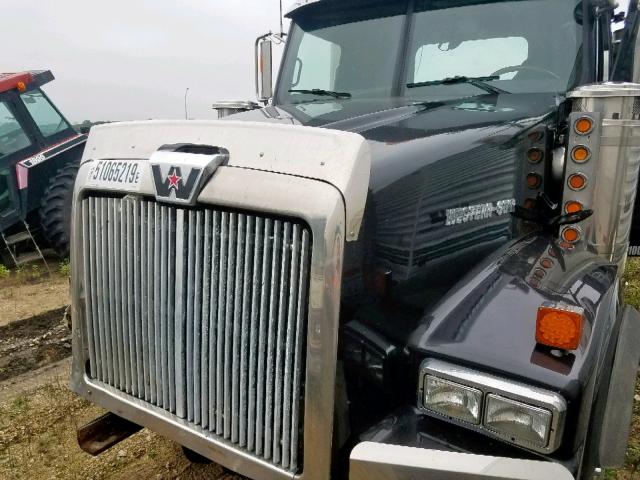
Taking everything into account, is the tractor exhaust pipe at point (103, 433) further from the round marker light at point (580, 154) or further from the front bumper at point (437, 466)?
the round marker light at point (580, 154)

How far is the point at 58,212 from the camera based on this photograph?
8719 millimetres

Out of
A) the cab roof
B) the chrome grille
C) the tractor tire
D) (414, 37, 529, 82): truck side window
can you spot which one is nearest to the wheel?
the chrome grille

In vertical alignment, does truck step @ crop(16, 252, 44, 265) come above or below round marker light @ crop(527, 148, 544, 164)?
below

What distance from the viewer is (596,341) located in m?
1.89

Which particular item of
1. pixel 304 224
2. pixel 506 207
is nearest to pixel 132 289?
pixel 304 224

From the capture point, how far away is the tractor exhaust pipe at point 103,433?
2674 millimetres

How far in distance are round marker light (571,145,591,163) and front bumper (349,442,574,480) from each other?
5.36 ft

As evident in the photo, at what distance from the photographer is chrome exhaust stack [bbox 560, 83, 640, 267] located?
8.75 ft

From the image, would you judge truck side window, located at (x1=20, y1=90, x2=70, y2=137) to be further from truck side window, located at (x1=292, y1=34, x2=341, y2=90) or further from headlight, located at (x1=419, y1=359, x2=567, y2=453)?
headlight, located at (x1=419, y1=359, x2=567, y2=453)

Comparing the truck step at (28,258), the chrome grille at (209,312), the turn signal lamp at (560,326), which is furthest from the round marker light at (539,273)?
the truck step at (28,258)

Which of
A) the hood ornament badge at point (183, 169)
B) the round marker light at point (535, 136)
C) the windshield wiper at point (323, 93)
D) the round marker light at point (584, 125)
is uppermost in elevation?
the windshield wiper at point (323, 93)

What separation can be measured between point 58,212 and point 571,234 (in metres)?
7.93

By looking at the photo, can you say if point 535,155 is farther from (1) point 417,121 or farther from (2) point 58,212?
(2) point 58,212

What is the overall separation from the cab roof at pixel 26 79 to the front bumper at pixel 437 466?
941cm
